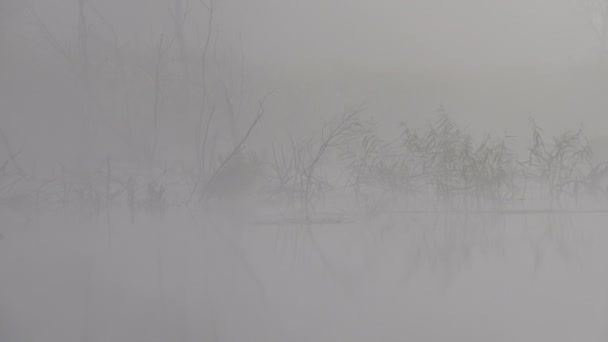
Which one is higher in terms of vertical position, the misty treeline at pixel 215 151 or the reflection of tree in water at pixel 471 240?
the misty treeline at pixel 215 151

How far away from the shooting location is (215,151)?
4.26 ft

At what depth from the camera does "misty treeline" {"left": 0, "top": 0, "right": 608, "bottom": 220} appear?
4.21 feet

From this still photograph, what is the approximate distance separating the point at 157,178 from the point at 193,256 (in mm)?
165

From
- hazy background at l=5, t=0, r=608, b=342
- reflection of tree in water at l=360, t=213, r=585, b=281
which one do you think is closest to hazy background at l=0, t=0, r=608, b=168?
hazy background at l=5, t=0, r=608, b=342

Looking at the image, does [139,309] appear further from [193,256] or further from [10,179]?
[10,179]

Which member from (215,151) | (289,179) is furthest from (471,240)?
(215,151)

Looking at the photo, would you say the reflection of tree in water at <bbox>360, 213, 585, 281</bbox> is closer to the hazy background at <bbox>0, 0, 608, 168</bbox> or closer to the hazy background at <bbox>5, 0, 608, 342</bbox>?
the hazy background at <bbox>5, 0, 608, 342</bbox>

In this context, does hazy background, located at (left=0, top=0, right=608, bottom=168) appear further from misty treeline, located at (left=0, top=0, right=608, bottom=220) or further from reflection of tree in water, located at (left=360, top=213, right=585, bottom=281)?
reflection of tree in water, located at (left=360, top=213, right=585, bottom=281)

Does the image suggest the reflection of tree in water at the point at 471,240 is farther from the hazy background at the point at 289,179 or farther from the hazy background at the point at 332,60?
the hazy background at the point at 332,60

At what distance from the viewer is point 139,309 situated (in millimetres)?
1226

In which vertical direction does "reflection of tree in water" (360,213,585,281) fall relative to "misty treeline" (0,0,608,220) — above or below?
below

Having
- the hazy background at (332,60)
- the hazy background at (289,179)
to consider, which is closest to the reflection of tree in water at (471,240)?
the hazy background at (289,179)

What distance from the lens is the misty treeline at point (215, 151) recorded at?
4.21 ft

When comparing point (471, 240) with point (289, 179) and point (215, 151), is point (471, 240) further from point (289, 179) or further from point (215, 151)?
point (215, 151)
